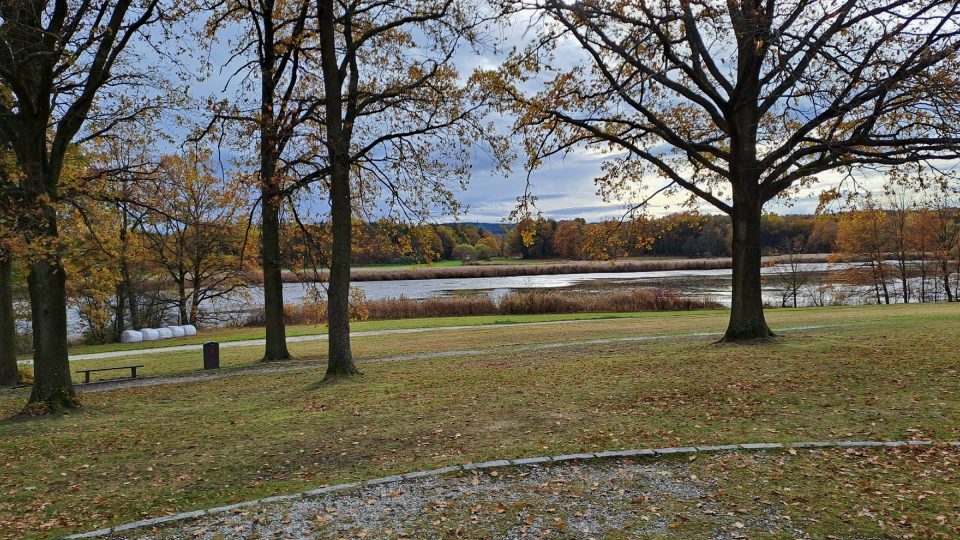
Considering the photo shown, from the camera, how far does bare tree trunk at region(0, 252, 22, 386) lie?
12.8 meters

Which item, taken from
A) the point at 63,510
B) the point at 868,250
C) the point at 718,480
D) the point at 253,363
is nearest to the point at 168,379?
the point at 253,363

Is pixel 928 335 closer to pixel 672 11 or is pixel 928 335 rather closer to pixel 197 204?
pixel 672 11

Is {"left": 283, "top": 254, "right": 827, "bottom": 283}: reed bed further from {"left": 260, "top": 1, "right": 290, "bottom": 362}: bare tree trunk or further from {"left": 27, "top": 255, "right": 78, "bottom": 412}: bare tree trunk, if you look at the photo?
{"left": 27, "top": 255, "right": 78, "bottom": 412}: bare tree trunk

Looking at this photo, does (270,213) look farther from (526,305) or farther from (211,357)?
(526,305)

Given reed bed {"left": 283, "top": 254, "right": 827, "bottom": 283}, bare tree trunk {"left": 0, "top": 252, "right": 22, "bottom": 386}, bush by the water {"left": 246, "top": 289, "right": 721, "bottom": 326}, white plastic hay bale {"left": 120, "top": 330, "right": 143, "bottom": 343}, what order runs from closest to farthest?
bare tree trunk {"left": 0, "top": 252, "right": 22, "bottom": 386}
white plastic hay bale {"left": 120, "top": 330, "right": 143, "bottom": 343}
bush by the water {"left": 246, "top": 289, "right": 721, "bottom": 326}
reed bed {"left": 283, "top": 254, "right": 827, "bottom": 283}

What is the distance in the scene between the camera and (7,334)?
42.9 ft

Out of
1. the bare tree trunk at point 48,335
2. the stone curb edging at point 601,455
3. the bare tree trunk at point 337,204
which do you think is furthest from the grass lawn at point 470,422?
the bare tree trunk at point 337,204

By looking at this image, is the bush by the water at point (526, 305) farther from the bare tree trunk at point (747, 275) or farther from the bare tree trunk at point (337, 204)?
the bare tree trunk at point (337, 204)

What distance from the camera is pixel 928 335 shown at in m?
12.8

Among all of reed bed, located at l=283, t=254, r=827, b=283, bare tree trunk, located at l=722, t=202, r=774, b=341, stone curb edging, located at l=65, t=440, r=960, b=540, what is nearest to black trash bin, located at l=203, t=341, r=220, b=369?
stone curb edging, located at l=65, t=440, r=960, b=540

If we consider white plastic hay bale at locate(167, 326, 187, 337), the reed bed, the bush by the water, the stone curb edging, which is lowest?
white plastic hay bale at locate(167, 326, 187, 337)

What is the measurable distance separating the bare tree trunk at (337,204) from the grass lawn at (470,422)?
0.82 metres

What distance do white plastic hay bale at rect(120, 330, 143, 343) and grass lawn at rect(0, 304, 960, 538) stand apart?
56.0 feet

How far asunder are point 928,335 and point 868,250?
1401 inches
